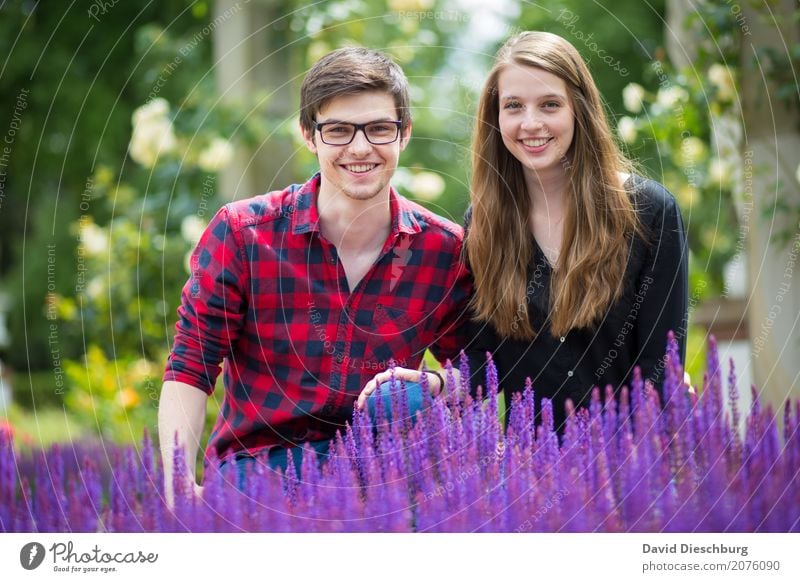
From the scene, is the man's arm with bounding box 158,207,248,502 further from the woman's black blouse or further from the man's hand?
the woman's black blouse

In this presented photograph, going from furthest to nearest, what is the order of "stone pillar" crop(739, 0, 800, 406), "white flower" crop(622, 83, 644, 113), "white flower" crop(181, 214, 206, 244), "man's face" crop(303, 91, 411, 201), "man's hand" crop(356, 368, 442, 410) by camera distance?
"white flower" crop(181, 214, 206, 244) < "white flower" crop(622, 83, 644, 113) < "stone pillar" crop(739, 0, 800, 406) < "man's face" crop(303, 91, 411, 201) < "man's hand" crop(356, 368, 442, 410)

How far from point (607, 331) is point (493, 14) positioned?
135 cm

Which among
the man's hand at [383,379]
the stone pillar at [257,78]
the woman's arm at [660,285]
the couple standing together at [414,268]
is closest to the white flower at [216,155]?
the stone pillar at [257,78]

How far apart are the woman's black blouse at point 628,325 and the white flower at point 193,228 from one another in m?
2.20

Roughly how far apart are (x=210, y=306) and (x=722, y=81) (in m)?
2.11

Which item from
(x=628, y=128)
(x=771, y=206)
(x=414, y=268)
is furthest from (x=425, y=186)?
(x=414, y=268)

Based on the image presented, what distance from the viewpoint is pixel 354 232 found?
8.49 ft

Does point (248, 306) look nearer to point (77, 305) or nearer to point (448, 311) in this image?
point (448, 311)

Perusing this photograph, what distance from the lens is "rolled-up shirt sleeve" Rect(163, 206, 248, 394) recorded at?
2.44m

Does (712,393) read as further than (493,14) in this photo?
No

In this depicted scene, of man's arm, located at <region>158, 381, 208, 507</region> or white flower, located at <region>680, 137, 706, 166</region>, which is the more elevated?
white flower, located at <region>680, 137, 706, 166</region>

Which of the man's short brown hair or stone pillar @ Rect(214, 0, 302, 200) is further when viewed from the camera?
stone pillar @ Rect(214, 0, 302, 200)

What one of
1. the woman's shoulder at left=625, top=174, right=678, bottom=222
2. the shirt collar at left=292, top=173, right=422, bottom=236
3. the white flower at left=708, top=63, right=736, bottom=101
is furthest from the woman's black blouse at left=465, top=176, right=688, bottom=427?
the white flower at left=708, top=63, right=736, bottom=101
